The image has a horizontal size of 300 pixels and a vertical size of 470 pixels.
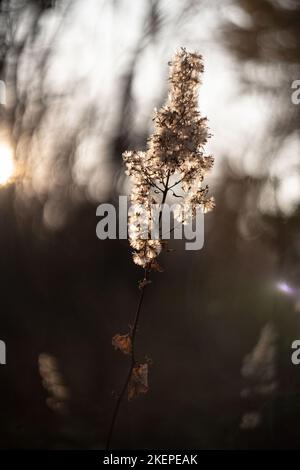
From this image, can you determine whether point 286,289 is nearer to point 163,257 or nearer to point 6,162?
point 163,257

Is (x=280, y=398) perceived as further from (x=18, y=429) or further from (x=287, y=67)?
(x=287, y=67)

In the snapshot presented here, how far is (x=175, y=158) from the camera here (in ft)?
5.67

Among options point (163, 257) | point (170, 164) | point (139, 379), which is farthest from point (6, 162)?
point (139, 379)

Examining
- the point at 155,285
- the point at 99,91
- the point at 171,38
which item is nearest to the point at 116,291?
the point at 155,285

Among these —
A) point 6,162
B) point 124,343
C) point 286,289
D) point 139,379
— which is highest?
point 6,162

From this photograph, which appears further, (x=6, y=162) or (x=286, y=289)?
(x=6, y=162)

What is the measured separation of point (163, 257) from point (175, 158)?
1429 mm

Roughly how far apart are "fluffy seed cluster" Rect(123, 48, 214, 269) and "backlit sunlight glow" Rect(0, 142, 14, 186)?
1.87 metres

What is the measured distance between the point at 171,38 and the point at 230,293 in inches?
73.8

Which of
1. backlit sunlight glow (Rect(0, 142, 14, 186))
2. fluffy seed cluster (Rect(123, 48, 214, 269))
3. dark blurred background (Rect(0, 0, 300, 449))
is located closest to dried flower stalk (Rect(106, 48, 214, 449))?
fluffy seed cluster (Rect(123, 48, 214, 269))

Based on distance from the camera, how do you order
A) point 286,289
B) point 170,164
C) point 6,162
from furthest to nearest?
1. point 6,162
2. point 286,289
3. point 170,164

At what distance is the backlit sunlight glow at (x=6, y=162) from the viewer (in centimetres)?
335

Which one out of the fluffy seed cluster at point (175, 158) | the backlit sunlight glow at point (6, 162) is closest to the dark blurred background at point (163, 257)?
the backlit sunlight glow at point (6, 162)

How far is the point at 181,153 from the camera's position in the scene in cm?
171
